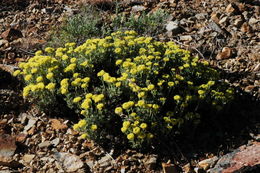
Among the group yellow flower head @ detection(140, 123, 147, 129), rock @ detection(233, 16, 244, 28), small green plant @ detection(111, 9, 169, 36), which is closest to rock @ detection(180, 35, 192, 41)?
small green plant @ detection(111, 9, 169, 36)

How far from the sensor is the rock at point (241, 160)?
13.5 ft

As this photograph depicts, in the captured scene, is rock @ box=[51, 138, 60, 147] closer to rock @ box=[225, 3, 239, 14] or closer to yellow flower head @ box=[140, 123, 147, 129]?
yellow flower head @ box=[140, 123, 147, 129]

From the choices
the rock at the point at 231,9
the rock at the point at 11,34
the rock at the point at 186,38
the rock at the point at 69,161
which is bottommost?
the rock at the point at 69,161

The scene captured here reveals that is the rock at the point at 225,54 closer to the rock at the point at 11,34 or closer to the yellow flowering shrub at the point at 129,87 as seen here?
Answer: the yellow flowering shrub at the point at 129,87

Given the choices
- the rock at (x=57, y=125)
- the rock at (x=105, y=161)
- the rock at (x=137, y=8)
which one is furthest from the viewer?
the rock at (x=137, y=8)

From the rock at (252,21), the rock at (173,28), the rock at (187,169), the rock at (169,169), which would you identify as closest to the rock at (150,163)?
the rock at (169,169)

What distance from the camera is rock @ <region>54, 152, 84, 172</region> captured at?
4461mm

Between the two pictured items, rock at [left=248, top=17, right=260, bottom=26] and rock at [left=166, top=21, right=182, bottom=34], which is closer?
rock at [left=166, top=21, right=182, bottom=34]

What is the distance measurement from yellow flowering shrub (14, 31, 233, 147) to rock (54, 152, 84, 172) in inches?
13.0

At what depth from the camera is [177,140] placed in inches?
193

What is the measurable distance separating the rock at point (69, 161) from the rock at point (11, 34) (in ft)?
10.5

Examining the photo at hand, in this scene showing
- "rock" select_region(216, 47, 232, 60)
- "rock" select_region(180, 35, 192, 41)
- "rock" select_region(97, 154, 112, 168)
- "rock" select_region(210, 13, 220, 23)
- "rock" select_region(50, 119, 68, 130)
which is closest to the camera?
"rock" select_region(97, 154, 112, 168)

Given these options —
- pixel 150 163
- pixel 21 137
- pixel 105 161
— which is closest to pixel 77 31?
pixel 21 137

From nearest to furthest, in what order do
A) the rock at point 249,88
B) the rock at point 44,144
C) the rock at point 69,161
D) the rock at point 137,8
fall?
the rock at point 69,161 < the rock at point 44,144 < the rock at point 249,88 < the rock at point 137,8
